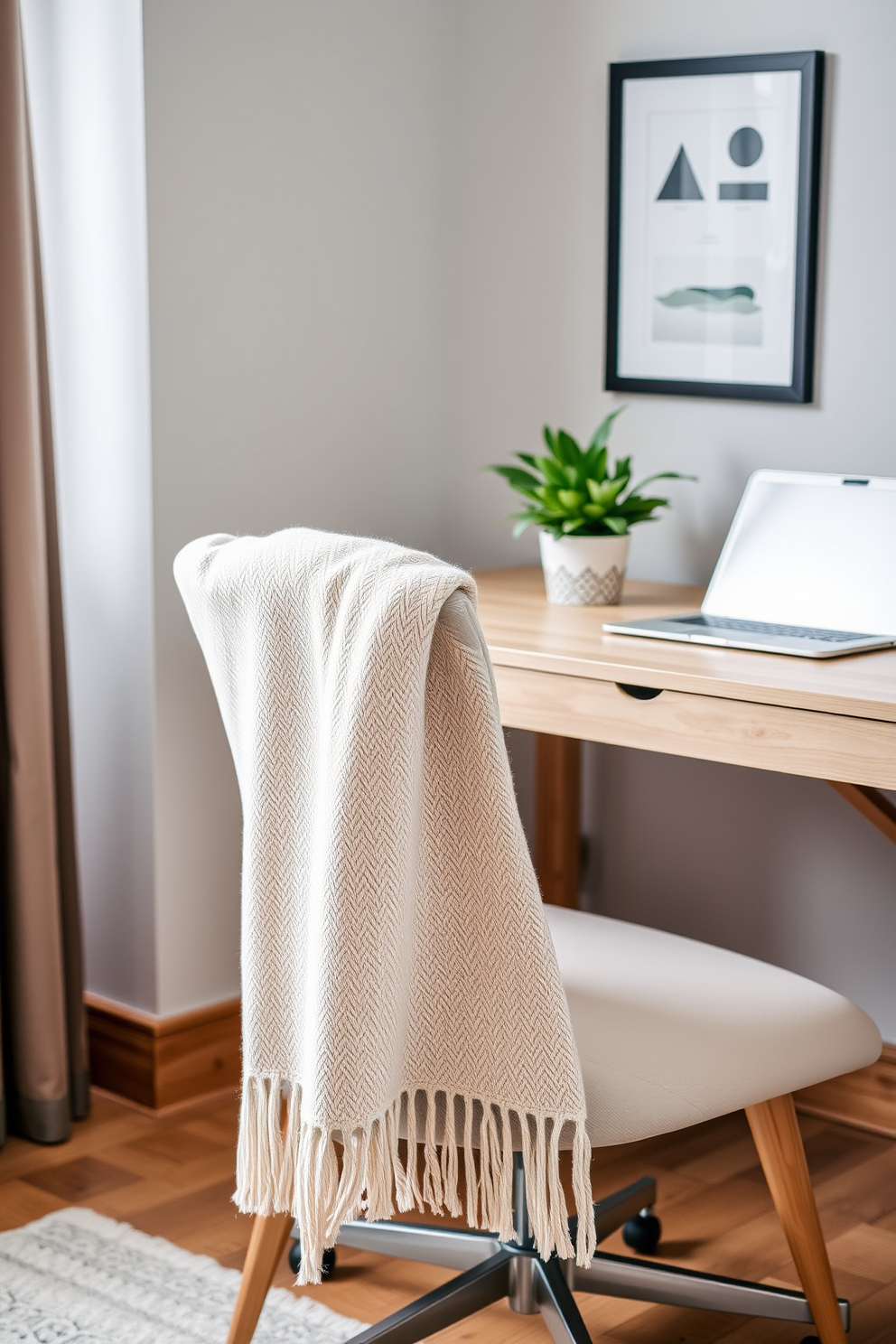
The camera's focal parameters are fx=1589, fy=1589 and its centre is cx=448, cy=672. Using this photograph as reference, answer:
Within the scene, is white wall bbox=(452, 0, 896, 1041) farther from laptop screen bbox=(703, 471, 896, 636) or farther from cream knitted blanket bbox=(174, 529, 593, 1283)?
cream knitted blanket bbox=(174, 529, 593, 1283)

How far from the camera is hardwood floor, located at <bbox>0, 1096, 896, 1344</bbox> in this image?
1.80 m

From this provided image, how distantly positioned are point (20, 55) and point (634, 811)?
1.40 m

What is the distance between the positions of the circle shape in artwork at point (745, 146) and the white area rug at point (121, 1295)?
159 cm

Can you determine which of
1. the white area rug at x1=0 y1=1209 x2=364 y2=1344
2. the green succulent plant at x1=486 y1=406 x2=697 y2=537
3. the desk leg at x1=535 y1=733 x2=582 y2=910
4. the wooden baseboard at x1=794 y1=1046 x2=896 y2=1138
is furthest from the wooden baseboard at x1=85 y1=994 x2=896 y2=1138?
the green succulent plant at x1=486 y1=406 x2=697 y2=537

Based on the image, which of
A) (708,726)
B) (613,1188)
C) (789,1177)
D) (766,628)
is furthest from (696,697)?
(613,1188)

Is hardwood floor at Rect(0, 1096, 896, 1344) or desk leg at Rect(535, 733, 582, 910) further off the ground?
desk leg at Rect(535, 733, 582, 910)

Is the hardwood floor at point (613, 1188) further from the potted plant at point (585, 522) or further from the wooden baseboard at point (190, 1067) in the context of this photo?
the potted plant at point (585, 522)

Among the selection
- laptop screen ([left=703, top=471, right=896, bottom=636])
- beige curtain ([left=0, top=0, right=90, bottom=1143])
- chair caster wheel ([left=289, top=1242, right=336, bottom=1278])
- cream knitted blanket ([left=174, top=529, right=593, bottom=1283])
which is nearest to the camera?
cream knitted blanket ([left=174, top=529, right=593, bottom=1283])

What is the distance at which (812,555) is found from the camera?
80.2 inches

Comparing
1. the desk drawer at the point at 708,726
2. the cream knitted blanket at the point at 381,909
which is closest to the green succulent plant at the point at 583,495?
the desk drawer at the point at 708,726

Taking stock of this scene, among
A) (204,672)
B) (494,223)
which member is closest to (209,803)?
(204,672)

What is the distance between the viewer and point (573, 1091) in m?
1.33

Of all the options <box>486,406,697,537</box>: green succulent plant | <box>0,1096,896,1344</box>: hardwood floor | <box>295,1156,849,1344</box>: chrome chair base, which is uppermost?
<box>486,406,697,537</box>: green succulent plant

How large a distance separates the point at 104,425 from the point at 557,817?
91 centimetres
